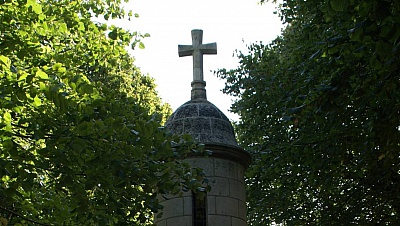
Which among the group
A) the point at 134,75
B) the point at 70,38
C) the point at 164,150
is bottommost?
the point at 164,150

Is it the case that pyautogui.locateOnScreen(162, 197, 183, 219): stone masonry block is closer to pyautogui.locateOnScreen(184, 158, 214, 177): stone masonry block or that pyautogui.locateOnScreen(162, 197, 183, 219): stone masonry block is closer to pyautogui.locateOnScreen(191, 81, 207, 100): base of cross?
pyautogui.locateOnScreen(184, 158, 214, 177): stone masonry block

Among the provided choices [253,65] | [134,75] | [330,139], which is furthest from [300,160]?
[134,75]

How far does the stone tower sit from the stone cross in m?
0.24

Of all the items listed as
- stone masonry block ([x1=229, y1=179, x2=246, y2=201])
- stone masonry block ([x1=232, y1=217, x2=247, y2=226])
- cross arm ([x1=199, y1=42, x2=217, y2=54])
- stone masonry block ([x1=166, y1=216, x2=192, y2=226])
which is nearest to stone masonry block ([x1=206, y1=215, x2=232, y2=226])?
stone masonry block ([x1=232, y1=217, x2=247, y2=226])

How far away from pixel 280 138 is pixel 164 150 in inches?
245

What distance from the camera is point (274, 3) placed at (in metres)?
16.3

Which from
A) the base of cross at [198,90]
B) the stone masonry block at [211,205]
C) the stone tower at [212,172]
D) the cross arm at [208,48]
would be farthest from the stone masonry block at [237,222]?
the cross arm at [208,48]

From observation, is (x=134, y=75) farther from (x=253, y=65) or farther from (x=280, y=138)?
(x=280, y=138)

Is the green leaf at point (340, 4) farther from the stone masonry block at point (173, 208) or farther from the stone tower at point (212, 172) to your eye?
the stone masonry block at point (173, 208)

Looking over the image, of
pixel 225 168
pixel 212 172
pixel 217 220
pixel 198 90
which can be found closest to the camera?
pixel 217 220

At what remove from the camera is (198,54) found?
32.4 ft

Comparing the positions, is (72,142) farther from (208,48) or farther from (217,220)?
(208,48)

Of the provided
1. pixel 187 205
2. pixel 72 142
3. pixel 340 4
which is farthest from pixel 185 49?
pixel 340 4

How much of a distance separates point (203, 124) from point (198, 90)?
99 centimetres
